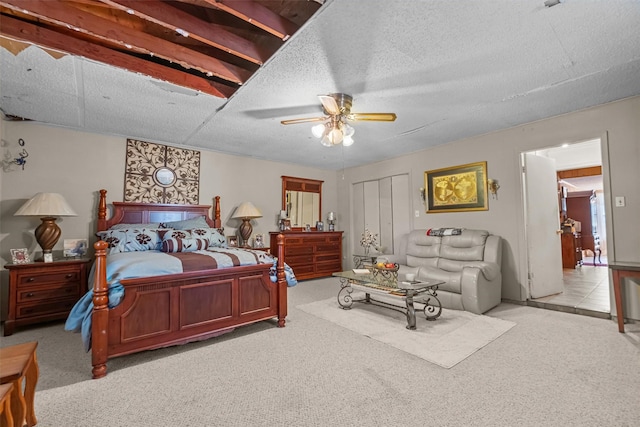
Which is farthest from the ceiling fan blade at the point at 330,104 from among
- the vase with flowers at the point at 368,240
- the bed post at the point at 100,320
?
the vase with flowers at the point at 368,240

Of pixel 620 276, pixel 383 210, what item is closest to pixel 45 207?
pixel 383 210

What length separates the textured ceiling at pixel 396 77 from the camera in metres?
1.78

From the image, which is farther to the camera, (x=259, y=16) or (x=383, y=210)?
(x=383, y=210)

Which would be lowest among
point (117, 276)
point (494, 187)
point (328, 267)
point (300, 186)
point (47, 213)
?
point (328, 267)

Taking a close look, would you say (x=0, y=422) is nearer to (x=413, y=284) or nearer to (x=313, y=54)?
(x=313, y=54)

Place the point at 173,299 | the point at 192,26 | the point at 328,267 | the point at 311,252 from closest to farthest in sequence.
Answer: the point at 192,26
the point at 173,299
the point at 311,252
the point at 328,267

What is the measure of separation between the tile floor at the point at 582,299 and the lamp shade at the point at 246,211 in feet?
14.2

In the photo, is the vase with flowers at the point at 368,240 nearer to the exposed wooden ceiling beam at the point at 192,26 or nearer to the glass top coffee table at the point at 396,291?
the glass top coffee table at the point at 396,291

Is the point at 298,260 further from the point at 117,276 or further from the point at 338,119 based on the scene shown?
the point at 117,276

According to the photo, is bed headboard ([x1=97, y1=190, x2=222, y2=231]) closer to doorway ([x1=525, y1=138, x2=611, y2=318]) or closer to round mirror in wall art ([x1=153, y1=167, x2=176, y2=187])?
round mirror in wall art ([x1=153, y1=167, x2=176, y2=187])

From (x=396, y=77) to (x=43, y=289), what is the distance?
437cm

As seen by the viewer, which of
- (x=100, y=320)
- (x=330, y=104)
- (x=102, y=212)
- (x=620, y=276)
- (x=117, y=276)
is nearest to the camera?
(x=100, y=320)

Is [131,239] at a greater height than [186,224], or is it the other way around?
[186,224]

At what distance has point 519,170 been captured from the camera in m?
3.79
